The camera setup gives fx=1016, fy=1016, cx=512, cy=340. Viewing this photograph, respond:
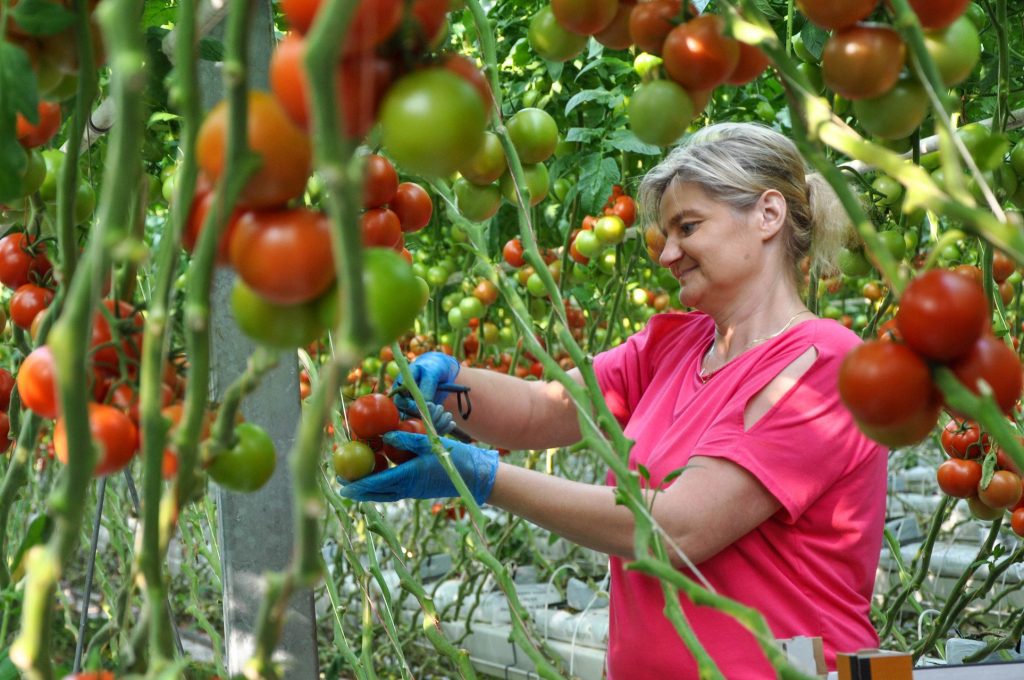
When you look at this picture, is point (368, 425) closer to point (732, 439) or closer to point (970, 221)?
point (732, 439)

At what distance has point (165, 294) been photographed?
417 millimetres

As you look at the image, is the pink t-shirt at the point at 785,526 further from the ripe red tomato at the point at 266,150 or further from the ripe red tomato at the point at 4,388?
the ripe red tomato at the point at 266,150

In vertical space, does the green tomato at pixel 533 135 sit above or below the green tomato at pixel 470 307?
below

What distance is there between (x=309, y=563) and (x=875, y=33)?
0.35 meters

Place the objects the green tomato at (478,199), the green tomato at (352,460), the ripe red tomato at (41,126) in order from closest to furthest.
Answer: the ripe red tomato at (41,126)
the green tomato at (478,199)
the green tomato at (352,460)

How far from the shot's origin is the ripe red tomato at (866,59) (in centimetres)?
47

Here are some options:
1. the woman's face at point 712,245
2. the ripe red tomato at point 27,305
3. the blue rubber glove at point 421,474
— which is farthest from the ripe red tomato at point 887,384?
the woman's face at point 712,245

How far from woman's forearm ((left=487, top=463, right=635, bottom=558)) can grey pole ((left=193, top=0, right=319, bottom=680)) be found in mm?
428

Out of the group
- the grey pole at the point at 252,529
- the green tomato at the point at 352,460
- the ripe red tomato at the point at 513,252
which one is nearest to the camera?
the grey pole at the point at 252,529

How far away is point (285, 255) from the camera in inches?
13.9

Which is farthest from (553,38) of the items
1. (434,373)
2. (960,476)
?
(960,476)

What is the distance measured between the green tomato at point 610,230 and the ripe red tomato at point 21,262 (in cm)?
150

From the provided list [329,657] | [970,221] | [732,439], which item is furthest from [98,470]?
[329,657]

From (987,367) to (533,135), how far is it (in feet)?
1.54
